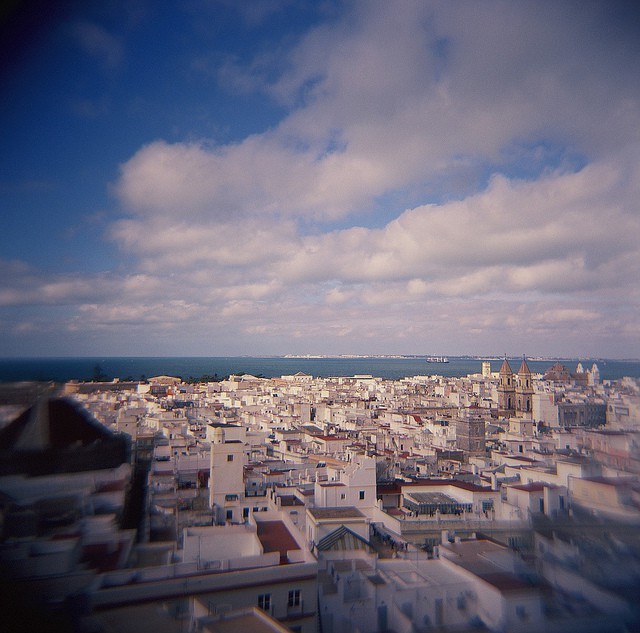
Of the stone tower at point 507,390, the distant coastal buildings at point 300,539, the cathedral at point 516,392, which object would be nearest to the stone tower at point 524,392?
the cathedral at point 516,392

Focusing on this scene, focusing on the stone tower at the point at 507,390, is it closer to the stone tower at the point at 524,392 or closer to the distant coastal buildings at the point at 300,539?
the stone tower at the point at 524,392

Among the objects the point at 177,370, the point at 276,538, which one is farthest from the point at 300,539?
the point at 177,370

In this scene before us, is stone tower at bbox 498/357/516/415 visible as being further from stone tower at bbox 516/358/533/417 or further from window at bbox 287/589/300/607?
window at bbox 287/589/300/607

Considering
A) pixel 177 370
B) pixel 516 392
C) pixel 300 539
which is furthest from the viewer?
pixel 177 370

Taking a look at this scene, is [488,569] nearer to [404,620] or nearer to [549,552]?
[549,552]

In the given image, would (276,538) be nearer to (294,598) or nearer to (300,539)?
(300,539)

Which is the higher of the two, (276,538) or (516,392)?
(516,392)

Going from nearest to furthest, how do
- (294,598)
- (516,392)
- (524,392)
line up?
1. (294,598)
2. (524,392)
3. (516,392)

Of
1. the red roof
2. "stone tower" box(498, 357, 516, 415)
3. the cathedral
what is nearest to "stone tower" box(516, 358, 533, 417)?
the cathedral
